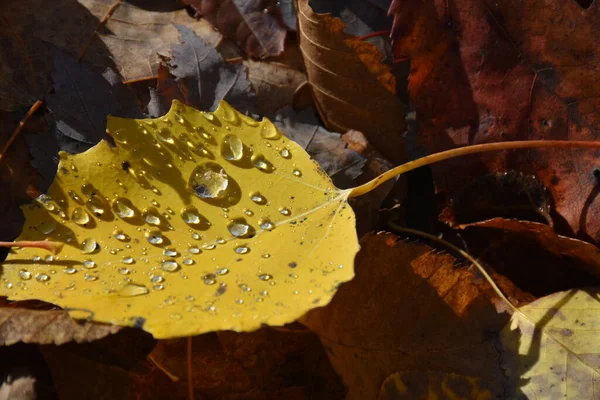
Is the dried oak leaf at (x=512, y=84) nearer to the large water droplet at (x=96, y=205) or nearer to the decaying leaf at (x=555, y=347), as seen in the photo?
the decaying leaf at (x=555, y=347)

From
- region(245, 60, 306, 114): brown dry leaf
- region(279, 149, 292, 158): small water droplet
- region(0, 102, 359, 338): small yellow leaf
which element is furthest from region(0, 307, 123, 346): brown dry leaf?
region(245, 60, 306, 114): brown dry leaf

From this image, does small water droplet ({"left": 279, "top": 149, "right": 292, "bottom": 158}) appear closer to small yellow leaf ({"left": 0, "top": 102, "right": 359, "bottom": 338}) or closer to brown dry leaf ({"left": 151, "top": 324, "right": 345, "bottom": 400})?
small yellow leaf ({"left": 0, "top": 102, "right": 359, "bottom": 338})

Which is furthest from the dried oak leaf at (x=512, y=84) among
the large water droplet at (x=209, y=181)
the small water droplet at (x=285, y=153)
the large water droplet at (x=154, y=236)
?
the large water droplet at (x=154, y=236)

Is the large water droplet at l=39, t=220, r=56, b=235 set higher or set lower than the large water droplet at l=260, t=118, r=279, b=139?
lower

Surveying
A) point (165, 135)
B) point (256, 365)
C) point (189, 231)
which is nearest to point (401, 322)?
point (256, 365)

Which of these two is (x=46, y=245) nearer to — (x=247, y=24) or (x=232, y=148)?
(x=232, y=148)

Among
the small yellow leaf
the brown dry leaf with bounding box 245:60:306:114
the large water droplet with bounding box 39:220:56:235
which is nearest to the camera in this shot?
the small yellow leaf

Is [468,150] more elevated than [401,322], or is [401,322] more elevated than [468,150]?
[468,150]
